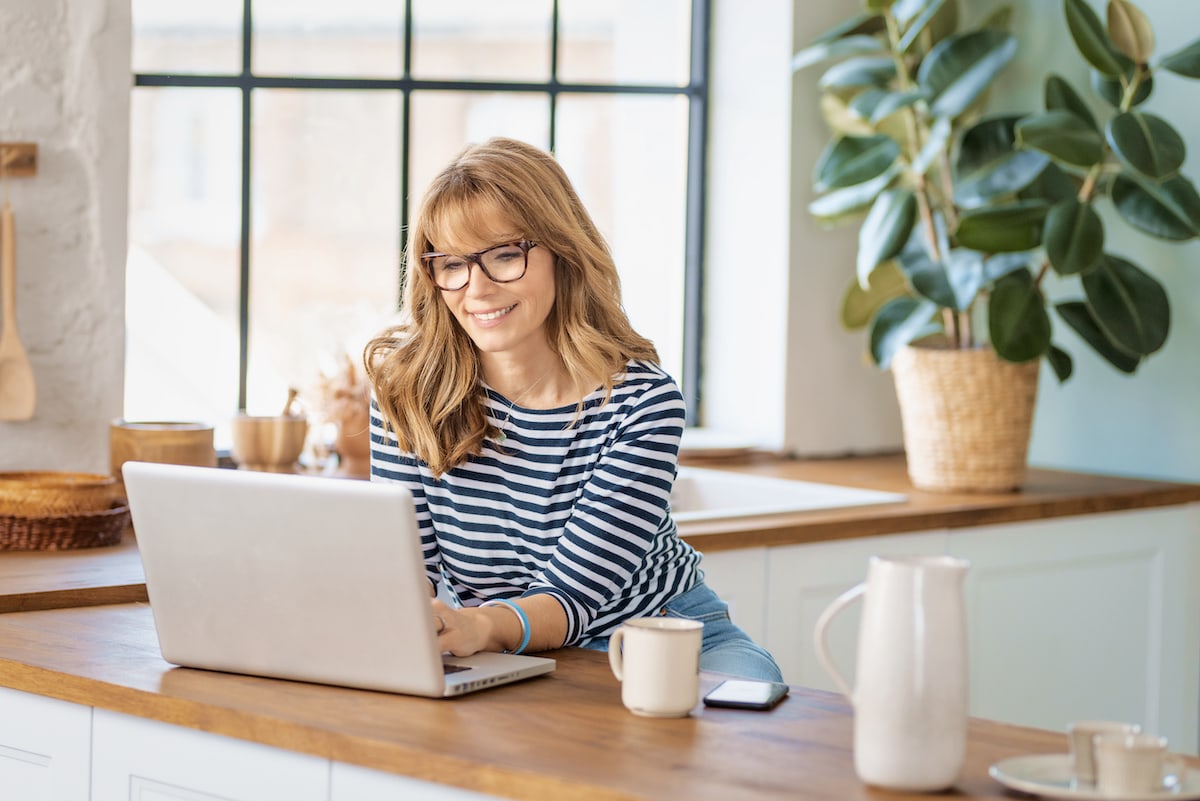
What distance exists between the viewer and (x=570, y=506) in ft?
6.75

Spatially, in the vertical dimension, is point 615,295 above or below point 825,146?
below

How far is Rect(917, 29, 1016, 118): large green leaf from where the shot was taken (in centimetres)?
331

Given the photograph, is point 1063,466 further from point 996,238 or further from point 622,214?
point 622,214

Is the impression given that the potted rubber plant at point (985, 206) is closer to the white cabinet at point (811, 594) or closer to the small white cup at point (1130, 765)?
the white cabinet at point (811, 594)

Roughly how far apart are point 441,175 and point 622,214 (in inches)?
74.5

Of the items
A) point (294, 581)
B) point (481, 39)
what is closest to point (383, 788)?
point (294, 581)

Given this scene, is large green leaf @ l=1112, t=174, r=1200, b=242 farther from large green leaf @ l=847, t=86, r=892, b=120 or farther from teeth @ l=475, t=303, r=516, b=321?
teeth @ l=475, t=303, r=516, b=321

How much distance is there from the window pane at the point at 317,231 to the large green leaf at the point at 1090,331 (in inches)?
57.9

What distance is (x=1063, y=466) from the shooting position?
390 cm

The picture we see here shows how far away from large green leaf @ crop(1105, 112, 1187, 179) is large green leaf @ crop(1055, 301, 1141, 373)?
1.37 feet

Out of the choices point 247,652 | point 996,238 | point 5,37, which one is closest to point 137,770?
point 247,652

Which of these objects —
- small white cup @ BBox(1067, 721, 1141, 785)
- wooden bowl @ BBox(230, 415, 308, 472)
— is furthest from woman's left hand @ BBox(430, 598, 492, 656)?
wooden bowl @ BBox(230, 415, 308, 472)

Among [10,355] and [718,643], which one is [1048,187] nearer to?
[718,643]

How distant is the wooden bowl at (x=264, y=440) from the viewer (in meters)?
2.98
